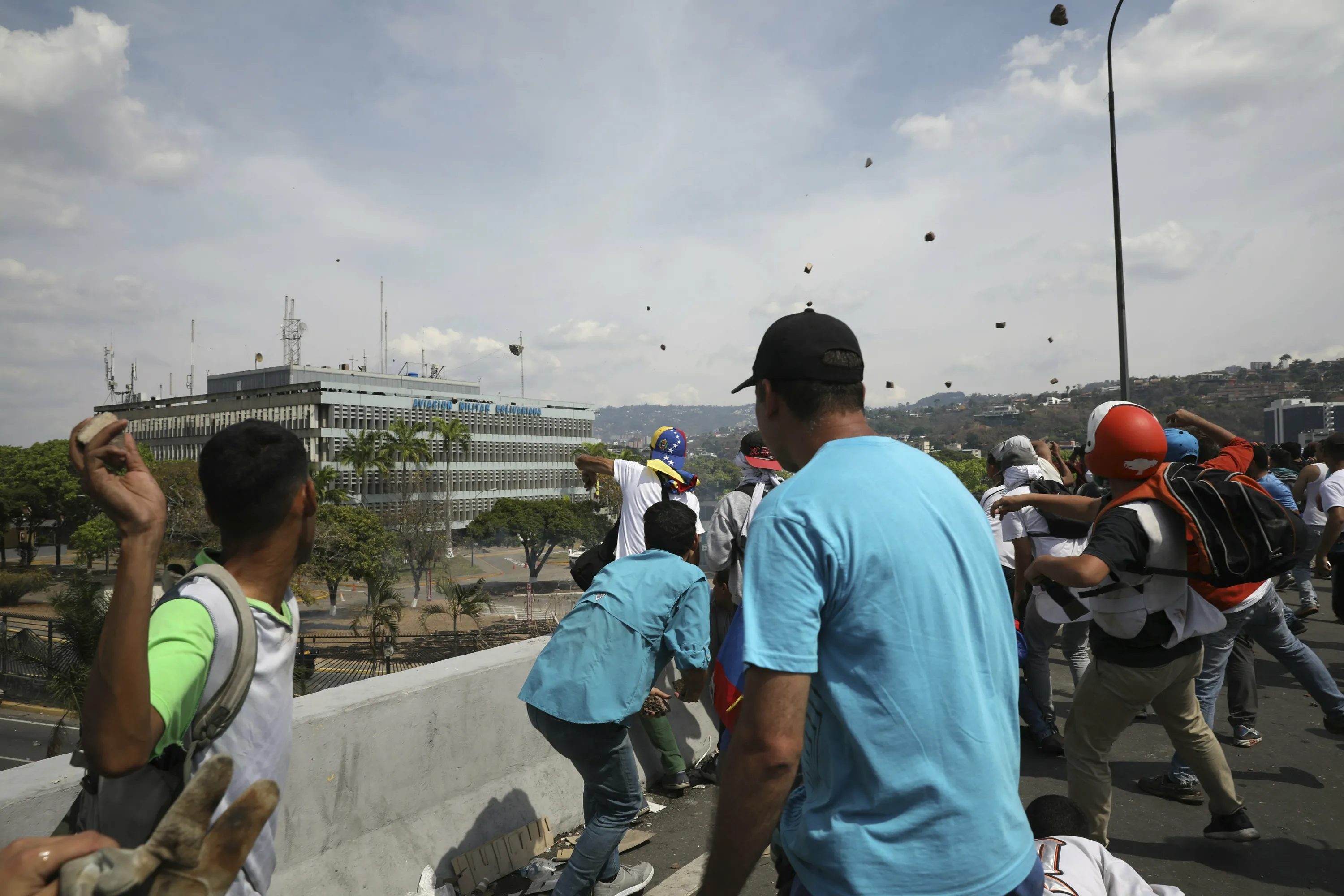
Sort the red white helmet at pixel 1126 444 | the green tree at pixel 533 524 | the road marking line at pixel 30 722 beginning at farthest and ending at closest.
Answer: the green tree at pixel 533 524, the road marking line at pixel 30 722, the red white helmet at pixel 1126 444

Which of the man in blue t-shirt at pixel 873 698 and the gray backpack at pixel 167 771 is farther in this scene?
the gray backpack at pixel 167 771

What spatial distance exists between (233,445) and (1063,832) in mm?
2754

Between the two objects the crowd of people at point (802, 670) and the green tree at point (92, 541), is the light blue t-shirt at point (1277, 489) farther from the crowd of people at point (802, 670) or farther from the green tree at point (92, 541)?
the green tree at point (92, 541)

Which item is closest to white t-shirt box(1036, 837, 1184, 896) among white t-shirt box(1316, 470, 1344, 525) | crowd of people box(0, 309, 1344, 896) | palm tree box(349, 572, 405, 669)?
crowd of people box(0, 309, 1344, 896)

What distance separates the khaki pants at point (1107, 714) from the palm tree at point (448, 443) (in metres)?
70.5

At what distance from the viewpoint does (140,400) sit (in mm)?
Result: 107562

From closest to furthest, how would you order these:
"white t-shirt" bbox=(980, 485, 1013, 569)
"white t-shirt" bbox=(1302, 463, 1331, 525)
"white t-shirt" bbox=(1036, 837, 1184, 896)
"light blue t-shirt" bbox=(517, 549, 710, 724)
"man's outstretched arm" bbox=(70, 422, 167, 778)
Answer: "man's outstretched arm" bbox=(70, 422, 167, 778) < "white t-shirt" bbox=(1036, 837, 1184, 896) < "light blue t-shirt" bbox=(517, 549, 710, 724) < "white t-shirt" bbox=(980, 485, 1013, 569) < "white t-shirt" bbox=(1302, 463, 1331, 525)

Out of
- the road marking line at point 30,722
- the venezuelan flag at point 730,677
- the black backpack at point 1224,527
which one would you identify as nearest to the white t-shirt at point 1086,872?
the venezuelan flag at point 730,677

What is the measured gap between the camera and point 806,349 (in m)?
A: 1.75

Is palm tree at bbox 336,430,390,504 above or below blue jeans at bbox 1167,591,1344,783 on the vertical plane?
above

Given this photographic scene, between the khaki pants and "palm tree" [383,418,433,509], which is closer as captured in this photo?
the khaki pants

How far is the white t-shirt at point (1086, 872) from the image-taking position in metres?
2.11

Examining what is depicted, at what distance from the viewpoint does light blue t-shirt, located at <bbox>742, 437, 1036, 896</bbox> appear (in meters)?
1.49

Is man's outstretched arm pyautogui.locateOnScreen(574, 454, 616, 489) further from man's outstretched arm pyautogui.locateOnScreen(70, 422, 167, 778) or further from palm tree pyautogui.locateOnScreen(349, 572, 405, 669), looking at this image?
palm tree pyautogui.locateOnScreen(349, 572, 405, 669)
